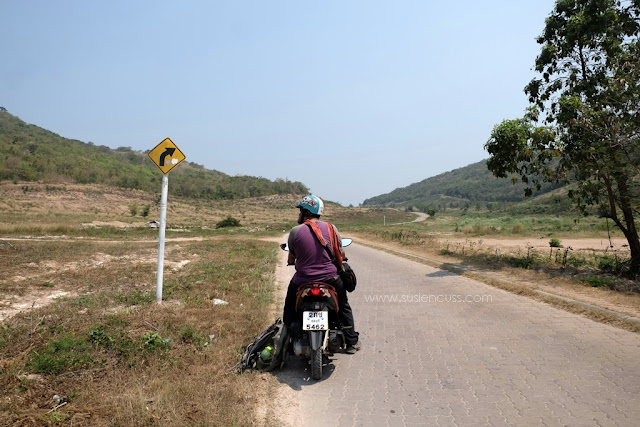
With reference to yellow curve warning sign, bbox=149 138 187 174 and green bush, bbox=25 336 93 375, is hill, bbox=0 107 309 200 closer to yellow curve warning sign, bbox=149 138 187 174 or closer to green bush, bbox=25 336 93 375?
yellow curve warning sign, bbox=149 138 187 174

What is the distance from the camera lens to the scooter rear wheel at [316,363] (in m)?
4.37

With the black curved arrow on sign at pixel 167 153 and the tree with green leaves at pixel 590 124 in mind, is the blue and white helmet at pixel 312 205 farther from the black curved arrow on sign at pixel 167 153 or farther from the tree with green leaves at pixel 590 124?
the tree with green leaves at pixel 590 124

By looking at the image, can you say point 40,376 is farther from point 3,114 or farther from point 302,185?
point 3,114

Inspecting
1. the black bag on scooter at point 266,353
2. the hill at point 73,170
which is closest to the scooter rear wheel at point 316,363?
the black bag on scooter at point 266,353

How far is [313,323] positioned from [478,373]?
1876 mm

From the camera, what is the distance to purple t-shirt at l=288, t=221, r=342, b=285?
4578 millimetres

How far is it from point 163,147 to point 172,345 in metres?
3.71

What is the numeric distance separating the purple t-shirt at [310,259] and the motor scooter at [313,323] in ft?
0.30

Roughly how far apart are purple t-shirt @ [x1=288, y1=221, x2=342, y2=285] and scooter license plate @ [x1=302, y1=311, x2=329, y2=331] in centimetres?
36

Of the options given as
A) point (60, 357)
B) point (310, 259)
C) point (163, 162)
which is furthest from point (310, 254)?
point (163, 162)

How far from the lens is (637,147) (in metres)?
9.82

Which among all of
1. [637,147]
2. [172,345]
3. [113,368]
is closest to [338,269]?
[172,345]


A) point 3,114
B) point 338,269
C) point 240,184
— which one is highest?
point 3,114

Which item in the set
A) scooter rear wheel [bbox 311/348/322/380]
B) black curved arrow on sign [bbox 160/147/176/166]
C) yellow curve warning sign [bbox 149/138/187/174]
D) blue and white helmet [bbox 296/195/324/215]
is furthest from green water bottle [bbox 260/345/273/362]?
black curved arrow on sign [bbox 160/147/176/166]
